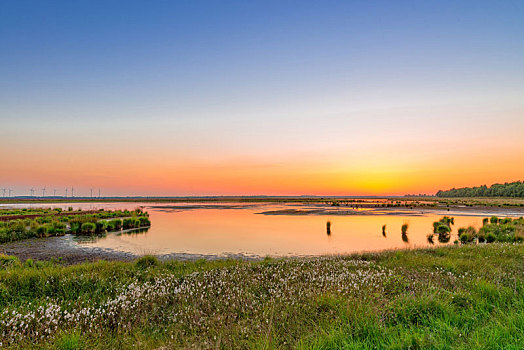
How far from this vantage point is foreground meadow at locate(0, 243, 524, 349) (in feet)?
15.4

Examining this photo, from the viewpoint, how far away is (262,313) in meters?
6.20

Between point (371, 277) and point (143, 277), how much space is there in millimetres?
8415

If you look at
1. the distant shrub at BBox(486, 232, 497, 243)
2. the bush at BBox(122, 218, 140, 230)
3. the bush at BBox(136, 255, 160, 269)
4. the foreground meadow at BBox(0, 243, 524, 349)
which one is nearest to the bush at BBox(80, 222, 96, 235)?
the bush at BBox(122, 218, 140, 230)

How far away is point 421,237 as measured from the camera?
2800 centimetres

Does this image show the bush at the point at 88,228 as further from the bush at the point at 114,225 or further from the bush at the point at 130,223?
the bush at the point at 130,223

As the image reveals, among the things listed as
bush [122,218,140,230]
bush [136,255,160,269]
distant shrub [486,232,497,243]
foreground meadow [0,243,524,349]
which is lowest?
bush [122,218,140,230]

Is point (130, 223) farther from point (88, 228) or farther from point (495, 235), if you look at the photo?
point (495, 235)

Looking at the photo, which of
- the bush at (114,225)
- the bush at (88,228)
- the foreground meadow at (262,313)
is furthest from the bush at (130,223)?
the foreground meadow at (262,313)

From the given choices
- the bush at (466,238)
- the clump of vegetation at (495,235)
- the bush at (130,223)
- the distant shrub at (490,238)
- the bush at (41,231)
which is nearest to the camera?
the clump of vegetation at (495,235)

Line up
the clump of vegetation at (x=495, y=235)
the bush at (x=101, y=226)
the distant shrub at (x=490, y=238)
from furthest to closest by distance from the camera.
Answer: the bush at (x=101, y=226) < the distant shrub at (x=490, y=238) < the clump of vegetation at (x=495, y=235)

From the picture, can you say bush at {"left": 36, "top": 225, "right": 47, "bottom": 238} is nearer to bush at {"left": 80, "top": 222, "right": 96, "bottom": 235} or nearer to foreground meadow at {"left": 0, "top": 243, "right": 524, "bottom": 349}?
bush at {"left": 80, "top": 222, "right": 96, "bottom": 235}

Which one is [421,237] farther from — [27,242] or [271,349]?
[27,242]

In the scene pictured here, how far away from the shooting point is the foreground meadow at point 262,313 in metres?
4.68

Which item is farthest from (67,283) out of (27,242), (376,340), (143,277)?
(27,242)
